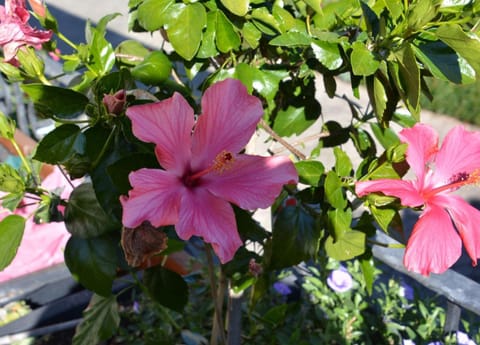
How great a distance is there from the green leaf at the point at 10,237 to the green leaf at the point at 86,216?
0.24ft

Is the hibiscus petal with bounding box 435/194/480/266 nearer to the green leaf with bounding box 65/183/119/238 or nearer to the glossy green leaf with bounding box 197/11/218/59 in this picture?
the glossy green leaf with bounding box 197/11/218/59

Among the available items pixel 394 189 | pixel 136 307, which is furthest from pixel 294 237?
pixel 136 307

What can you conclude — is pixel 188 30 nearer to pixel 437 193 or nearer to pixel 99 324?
pixel 437 193

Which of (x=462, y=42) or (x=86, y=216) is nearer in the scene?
(x=462, y=42)

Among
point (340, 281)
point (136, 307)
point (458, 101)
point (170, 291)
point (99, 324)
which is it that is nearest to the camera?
point (170, 291)

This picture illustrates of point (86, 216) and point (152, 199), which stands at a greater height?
point (152, 199)

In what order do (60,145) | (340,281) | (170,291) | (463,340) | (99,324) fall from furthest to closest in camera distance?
(340,281)
(463,340)
(99,324)
(170,291)
(60,145)

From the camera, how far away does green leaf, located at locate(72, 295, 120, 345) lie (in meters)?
1.17

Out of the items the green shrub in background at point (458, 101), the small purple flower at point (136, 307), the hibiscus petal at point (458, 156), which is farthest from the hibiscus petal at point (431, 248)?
the green shrub in background at point (458, 101)

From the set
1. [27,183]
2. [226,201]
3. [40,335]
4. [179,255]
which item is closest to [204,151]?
[226,201]

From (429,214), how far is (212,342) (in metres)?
0.73

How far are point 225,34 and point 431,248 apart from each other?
418 millimetres

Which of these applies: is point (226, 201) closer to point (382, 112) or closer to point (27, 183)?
point (382, 112)

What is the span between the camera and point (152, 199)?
0.68 meters
